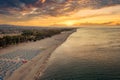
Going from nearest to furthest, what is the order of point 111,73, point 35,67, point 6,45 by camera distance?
point 111,73 → point 35,67 → point 6,45

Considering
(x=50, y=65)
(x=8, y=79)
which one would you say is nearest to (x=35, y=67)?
(x=50, y=65)

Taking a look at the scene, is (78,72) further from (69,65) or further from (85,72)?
(69,65)

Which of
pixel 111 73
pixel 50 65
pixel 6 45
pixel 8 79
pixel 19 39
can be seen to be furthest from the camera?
pixel 19 39

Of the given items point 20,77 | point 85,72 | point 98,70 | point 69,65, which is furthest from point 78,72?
point 20,77

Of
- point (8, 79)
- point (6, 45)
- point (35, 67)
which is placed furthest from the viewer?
point (6, 45)

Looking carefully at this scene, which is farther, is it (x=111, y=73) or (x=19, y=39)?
(x=19, y=39)

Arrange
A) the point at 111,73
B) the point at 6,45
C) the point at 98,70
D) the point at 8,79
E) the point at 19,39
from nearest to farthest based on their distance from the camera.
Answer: the point at 8,79
the point at 111,73
the point at 98,70
the point at 6,45
the point at 19,39

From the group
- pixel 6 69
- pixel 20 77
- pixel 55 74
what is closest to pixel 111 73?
pixel 55 74

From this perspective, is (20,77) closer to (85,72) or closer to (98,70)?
(85,72)

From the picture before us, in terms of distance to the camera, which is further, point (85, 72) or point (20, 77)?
point (85, 72)
